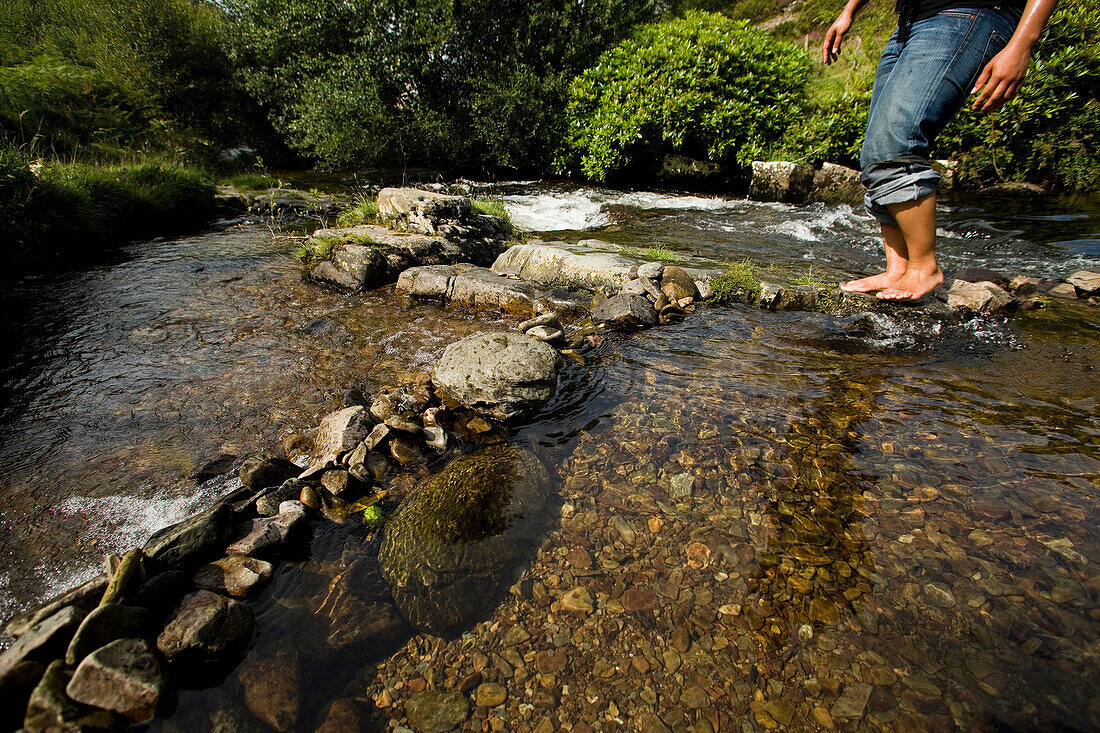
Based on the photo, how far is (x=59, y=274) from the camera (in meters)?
6.12

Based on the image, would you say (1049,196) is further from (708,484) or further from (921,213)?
(708,484)

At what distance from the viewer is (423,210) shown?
6.56 meters

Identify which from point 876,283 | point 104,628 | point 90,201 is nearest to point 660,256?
point 876,283

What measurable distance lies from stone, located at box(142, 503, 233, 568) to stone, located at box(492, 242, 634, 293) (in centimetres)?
401

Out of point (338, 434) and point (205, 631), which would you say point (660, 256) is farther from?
point (205, 631)

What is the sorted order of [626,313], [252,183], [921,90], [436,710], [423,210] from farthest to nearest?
[252,183] → [423,210] → [626,313] → [921,90] → [436,710]

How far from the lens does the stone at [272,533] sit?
2115mm

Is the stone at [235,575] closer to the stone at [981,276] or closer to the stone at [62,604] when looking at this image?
the stone at [62,604]

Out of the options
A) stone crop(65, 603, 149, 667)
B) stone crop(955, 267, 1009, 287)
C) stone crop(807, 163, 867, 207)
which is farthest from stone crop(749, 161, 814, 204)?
stone crop(65, 603, 149, 667)

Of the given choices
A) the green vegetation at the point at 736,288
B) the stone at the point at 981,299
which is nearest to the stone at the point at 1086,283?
the stone at the point at 981,299

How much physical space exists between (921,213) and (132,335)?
22.3ft

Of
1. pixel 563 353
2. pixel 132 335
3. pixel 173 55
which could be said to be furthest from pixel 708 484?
pixel 173 55

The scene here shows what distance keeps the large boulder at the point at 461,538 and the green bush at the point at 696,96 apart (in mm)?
10861

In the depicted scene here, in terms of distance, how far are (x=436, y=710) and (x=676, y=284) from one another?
14.1 ft
